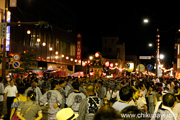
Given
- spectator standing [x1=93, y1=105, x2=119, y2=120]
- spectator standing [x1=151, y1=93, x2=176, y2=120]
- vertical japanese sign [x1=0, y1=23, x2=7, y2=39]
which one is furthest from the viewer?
vertical japanese sign [x1=0, y1=23, x2=7, y2=39]

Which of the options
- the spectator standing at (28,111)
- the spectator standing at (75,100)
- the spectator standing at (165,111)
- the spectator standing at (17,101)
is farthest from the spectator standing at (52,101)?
the spectator standing at (165,111)

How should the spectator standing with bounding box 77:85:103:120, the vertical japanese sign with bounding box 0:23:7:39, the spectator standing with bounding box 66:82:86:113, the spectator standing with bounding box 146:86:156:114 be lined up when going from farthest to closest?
the vertical japanese sign with bounding box 0:23:7:39
the spectator standing with bounding box 146:86:156:114
the spectator standing with bounding box 66:82:86:113
the spectator standing with bounding box 77:85:103:120

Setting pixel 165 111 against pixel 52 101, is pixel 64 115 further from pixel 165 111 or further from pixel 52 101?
pixel 52 101

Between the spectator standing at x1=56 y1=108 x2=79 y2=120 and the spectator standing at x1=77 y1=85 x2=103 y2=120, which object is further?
the spectator standing at x1=77 y1=85 x2=103 y2=120

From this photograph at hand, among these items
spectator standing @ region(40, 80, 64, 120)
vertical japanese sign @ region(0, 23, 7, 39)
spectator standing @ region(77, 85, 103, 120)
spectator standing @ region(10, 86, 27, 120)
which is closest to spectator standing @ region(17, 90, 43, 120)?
spectator standing @ region(10, 86, 27, 120)

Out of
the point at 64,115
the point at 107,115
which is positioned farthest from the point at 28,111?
the point at 107,115

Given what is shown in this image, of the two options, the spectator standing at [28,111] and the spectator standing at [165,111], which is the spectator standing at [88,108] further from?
the spectator standing at [165,111]

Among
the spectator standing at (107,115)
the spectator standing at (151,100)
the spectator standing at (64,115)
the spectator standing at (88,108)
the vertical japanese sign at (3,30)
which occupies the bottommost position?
the spectator standing at (151,100)

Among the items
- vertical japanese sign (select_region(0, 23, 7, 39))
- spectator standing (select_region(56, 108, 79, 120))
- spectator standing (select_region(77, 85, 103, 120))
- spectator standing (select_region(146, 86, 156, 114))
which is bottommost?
spectator standing (select_region(146, 86, 156, 114))

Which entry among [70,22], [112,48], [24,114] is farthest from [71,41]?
[24,114]

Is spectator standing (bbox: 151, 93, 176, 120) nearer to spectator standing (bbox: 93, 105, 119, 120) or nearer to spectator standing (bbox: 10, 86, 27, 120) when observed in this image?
spectator standing (bbox: 93, 105, 119, 120)

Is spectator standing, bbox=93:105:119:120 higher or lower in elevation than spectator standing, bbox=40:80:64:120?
higher

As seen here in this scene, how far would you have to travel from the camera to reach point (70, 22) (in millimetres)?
54062

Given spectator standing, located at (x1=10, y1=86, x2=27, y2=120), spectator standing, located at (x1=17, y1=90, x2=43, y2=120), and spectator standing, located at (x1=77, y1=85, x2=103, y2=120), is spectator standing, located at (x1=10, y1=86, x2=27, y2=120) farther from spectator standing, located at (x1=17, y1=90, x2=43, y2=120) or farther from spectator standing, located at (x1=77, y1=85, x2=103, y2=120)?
spectator standing, located at (x1=77, y1=85, x2=103, y2=120)
